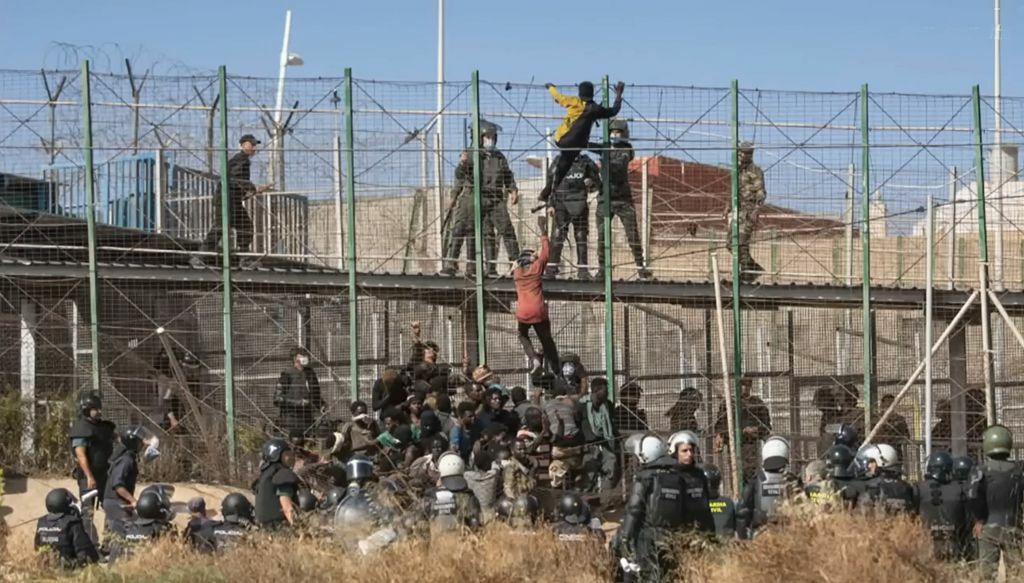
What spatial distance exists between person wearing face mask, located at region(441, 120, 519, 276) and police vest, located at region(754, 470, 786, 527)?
21.0ft

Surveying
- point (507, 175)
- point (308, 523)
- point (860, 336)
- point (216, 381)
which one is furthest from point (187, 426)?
point (860, 336)

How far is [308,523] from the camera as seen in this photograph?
16891mm

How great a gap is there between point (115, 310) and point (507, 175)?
4.70 metres

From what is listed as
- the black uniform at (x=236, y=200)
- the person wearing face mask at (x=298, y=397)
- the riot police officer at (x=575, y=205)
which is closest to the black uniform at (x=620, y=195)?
the riot police officer at (x=575, y=205)

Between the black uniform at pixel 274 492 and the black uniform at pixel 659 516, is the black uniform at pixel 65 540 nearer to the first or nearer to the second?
the black uniform at pixel 274 492

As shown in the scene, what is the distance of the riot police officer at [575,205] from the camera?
23.0m

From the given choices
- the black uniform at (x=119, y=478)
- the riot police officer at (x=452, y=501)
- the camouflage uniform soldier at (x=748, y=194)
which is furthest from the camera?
the camouflage uniform soldier at (x=748, y=194)

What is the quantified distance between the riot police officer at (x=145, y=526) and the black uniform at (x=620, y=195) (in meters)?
7.73

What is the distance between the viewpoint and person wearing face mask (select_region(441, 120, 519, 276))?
2323 centimetres

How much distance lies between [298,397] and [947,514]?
7.93 m

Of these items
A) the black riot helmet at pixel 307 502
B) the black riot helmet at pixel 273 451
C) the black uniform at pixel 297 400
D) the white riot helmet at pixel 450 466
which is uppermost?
the black uniform at pixel 297 400

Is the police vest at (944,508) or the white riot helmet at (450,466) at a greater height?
the white riot helmet at (450,466)

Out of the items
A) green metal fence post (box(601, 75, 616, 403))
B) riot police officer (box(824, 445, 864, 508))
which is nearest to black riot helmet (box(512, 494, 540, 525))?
riot police officer (box(824, 445, 864, 508))

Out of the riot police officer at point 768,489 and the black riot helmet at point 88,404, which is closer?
the riot police officer at point 768,489
